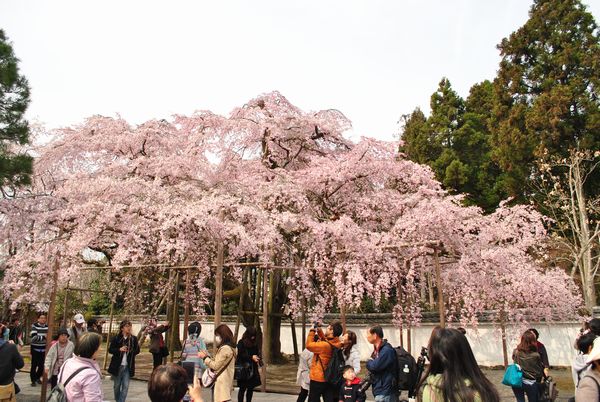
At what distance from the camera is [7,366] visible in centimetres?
588

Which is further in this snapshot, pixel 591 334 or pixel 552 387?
pixel 552 387

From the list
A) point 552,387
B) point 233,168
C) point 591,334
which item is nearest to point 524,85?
point 233,168

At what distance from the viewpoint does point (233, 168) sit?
53.5ft

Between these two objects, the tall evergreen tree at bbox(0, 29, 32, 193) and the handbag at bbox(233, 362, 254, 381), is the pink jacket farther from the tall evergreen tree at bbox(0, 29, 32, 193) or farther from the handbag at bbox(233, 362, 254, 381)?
the tall evergreen tree at bbox(0, 29, 32, 193)

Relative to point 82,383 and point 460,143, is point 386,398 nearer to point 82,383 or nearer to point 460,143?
point 82,383

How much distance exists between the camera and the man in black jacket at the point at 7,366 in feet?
19.2

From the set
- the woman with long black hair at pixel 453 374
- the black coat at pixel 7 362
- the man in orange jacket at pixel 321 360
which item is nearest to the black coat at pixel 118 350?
the black coat at pixel 7 362

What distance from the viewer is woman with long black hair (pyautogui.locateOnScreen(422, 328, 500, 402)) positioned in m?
2.64

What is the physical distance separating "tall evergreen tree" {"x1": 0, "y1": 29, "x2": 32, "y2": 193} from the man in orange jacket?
22.7 feet

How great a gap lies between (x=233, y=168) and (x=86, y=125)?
5.59 meters

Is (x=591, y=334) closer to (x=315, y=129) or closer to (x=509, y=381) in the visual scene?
(x=509, y=381)

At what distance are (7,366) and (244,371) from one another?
3.41 meters

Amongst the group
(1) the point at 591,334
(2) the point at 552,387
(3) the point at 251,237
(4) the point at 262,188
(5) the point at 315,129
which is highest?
(5) the point at 315,129

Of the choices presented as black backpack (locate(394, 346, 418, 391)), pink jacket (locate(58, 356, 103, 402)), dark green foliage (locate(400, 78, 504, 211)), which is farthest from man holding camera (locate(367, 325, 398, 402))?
dark green foliage (locate(400, 78, 504, 211))
